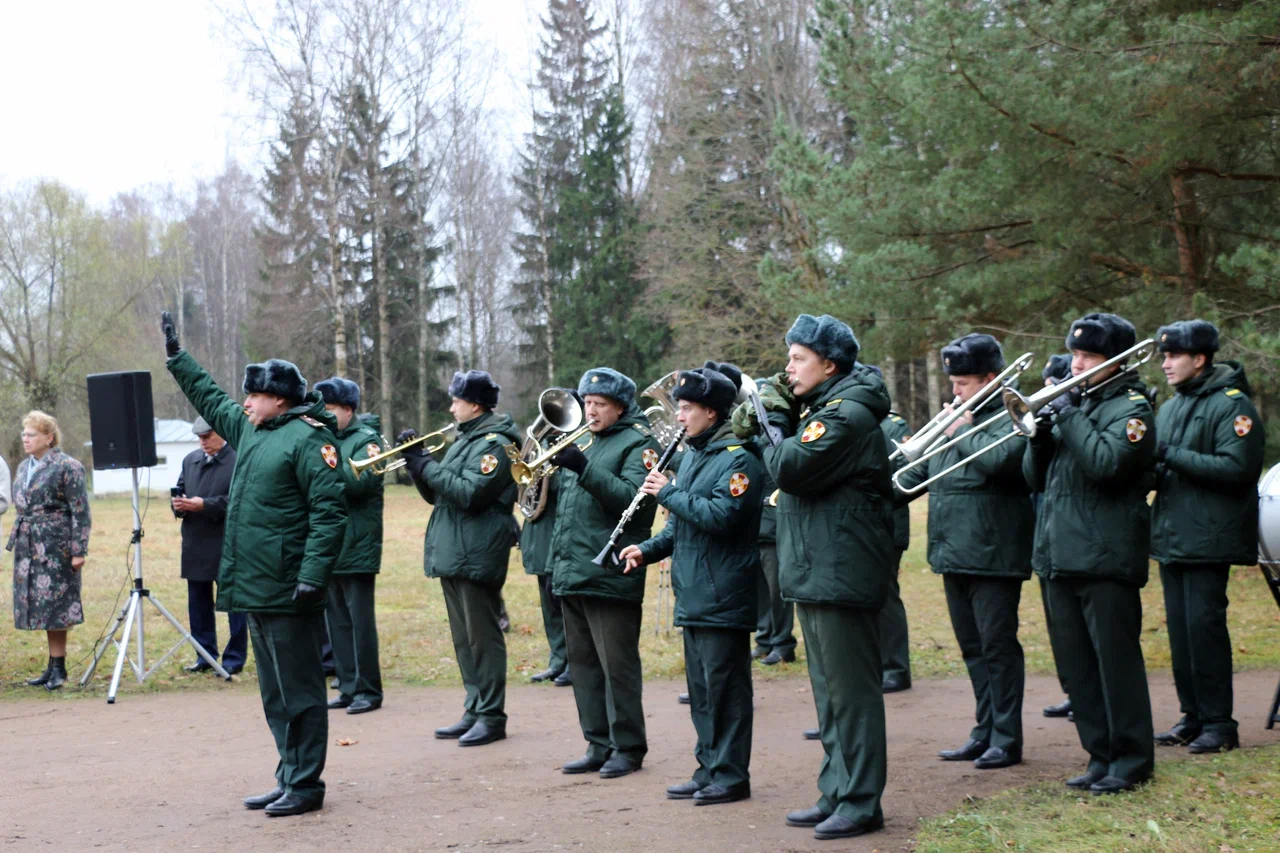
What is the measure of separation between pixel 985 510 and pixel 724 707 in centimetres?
184

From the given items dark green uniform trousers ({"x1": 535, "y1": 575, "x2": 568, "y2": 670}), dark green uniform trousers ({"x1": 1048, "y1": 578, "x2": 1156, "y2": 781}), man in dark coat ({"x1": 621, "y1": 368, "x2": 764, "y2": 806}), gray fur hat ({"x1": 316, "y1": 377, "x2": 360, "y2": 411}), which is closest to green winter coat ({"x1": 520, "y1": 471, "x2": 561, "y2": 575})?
dark green uniform trousers ({"x1": 535, "y1": 575, "x2": 568, "y2": 670})

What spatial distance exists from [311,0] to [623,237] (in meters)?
12.6

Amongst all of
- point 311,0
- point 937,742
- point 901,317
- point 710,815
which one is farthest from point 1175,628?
point 311,0

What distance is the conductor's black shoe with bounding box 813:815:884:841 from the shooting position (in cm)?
525

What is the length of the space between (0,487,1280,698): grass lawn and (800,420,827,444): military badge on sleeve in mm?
4971

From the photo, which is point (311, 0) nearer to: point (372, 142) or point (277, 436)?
point (372, 142)

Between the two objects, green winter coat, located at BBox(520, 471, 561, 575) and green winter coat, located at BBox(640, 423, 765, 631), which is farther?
green winter coat, located at BBox(520, 471, 561, 575)

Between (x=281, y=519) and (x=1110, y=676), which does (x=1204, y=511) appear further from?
(x=281, y=519)

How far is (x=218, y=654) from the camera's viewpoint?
11.3 m

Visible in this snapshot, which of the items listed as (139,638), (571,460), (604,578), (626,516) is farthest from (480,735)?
(139,638)

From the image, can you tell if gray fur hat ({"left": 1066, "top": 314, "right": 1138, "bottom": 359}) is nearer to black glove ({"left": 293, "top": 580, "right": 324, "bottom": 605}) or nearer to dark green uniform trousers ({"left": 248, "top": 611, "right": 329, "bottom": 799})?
black glove ({"left": 293, "top": 580, "right": 324, "bottom": 605})

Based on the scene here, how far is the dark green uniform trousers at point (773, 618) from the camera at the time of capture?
10.2m

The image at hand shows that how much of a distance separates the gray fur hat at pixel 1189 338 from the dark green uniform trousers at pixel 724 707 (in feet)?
9.19

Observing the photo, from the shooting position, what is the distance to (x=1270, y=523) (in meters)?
6.77
